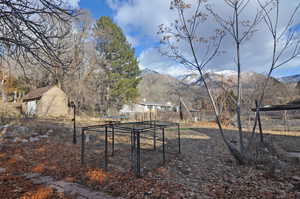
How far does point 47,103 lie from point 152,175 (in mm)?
17290

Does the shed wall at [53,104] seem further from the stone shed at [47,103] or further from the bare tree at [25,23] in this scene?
the bare tree at [25,23]

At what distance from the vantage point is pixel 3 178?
132 inches

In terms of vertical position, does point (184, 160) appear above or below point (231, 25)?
below

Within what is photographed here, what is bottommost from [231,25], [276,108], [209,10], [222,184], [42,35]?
[222,184]

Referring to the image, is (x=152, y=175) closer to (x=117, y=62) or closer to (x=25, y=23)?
(x=25, y=23)

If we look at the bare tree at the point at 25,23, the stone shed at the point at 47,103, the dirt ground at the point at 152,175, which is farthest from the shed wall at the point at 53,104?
the bare tree at the point at 25,23

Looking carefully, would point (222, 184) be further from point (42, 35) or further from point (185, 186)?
point (42, 35)

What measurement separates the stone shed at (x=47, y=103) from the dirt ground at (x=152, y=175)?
12766mm

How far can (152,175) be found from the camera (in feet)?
12.2

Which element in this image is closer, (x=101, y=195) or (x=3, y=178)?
(x=101, y=195)

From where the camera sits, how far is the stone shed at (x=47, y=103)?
669 inches

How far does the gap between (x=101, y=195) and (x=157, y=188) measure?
98 centimetres

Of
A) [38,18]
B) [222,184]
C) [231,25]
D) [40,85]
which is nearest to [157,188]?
[222,184]

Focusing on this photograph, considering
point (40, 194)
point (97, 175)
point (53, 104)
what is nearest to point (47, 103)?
point (53, 104)
